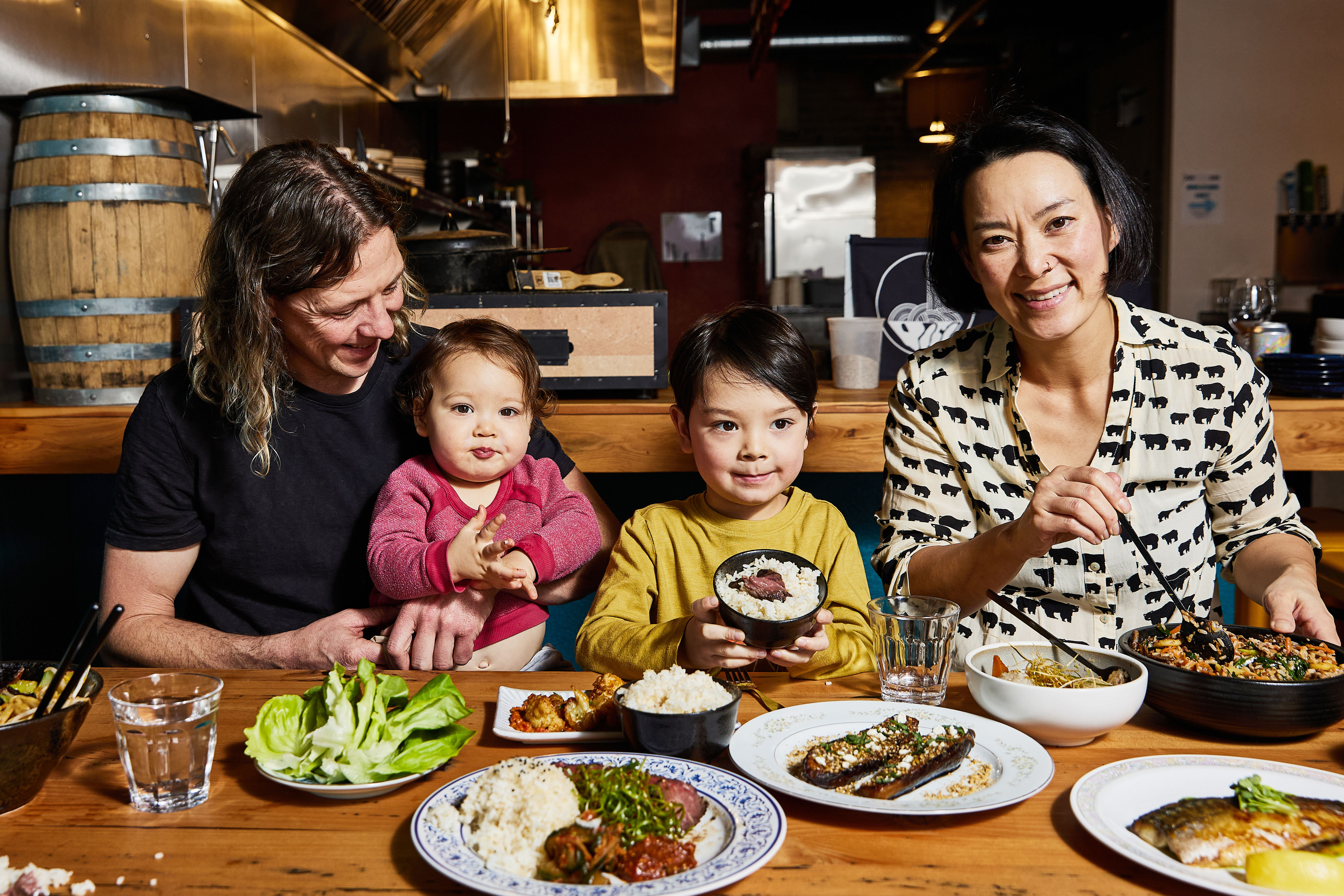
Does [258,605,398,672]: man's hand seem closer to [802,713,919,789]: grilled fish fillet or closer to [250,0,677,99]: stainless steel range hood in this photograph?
[802,713,919,789]: grilled fish fillet

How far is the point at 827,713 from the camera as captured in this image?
1.11 m

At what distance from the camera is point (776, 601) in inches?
45.6

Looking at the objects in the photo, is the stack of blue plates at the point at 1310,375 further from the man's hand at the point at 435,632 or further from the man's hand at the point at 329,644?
the man's hand at the point at 329,644

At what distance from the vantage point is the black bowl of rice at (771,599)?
1.11 meters

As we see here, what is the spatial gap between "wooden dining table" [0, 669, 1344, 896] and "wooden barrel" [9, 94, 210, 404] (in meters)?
1.44

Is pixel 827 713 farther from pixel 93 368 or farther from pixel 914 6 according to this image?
pixel 914 6

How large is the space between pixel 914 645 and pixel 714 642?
24 centimetres

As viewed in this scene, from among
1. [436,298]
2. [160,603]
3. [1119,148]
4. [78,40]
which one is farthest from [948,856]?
[1119,148]

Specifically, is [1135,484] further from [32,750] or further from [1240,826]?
[32,750]

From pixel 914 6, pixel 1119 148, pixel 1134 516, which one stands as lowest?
pixel 1134 516

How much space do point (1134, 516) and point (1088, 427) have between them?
167mm

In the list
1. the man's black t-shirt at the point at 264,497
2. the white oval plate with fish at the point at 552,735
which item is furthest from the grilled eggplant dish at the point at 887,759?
the man's black t-shirt at the point at 264,497

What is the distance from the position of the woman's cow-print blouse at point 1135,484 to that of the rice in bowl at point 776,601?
41cm

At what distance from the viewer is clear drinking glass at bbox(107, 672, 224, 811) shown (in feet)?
3.01
